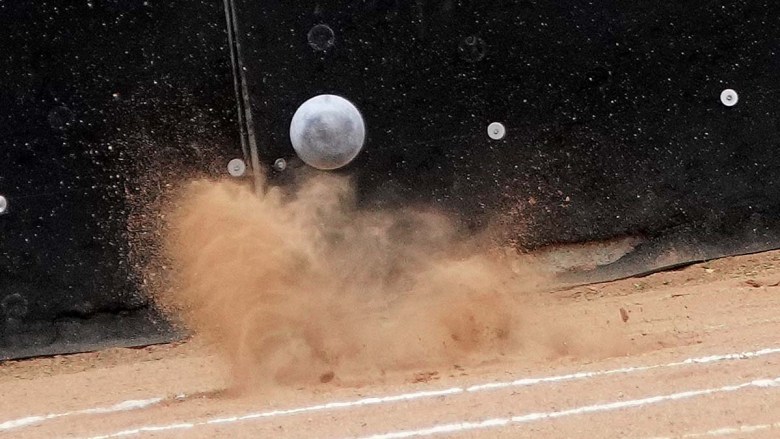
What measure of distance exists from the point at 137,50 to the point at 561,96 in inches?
102

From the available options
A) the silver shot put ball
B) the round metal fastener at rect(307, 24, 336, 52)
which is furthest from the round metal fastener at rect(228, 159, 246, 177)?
the round metal fastener at rect(307, 24, 336, 52)

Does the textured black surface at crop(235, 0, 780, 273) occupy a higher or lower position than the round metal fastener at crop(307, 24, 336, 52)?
lower

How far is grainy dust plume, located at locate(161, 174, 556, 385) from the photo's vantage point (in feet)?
12.5

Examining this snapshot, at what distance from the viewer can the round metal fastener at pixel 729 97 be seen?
392cm

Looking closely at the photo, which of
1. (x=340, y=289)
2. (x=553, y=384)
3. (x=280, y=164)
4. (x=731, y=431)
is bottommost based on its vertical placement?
(x=731, y=431)

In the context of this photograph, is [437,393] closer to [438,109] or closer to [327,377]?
[327,377]

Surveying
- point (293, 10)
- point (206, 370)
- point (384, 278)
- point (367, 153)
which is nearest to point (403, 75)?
point (367, 153)

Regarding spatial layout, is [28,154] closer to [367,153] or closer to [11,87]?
[11,87]

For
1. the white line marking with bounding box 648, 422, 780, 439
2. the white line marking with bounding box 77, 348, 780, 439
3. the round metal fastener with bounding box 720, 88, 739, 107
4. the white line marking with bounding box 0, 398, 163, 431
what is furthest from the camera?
the round metal fastener with bounding box 720, 88, 739, 107

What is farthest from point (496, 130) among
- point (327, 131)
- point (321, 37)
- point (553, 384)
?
point (553, 384)

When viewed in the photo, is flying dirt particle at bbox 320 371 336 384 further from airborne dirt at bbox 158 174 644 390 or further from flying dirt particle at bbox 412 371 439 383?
flying dirt particle at bbox 412 371 439 383

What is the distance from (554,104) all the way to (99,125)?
277 centimetres

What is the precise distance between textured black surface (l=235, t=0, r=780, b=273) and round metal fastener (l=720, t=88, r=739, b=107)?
1.2 inches

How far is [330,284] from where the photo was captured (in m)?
3.91
